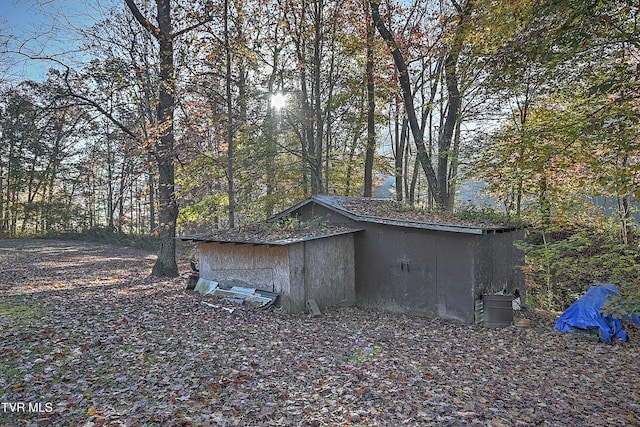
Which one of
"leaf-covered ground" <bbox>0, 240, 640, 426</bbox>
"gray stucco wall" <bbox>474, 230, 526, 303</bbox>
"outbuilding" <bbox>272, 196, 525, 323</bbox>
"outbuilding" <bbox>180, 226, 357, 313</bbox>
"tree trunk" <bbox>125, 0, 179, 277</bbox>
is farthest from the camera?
"tree trunk" <bbox>125, 0, 179, 277</bbox>

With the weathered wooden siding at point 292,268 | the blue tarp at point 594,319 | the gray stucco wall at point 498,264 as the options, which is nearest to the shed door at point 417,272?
the gray stucco wall at point 498,264

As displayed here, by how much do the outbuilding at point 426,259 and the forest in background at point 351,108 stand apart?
0.97 m

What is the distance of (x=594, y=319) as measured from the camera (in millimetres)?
7645

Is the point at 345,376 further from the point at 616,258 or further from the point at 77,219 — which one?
the point at 77,219

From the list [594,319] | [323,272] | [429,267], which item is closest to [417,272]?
[429,267]

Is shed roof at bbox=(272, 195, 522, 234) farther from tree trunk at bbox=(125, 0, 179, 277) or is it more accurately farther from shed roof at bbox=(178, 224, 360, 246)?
tree trunk at bbox=(125, 0, 179, 277)

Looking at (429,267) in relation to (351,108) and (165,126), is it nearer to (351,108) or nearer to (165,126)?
(165,126)

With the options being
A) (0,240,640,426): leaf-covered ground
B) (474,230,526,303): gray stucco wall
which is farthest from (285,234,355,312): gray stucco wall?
(474,230,526,303): gray stucco wall

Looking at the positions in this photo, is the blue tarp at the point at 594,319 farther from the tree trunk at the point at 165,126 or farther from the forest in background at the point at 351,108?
the tree trunk at the point at 165,126

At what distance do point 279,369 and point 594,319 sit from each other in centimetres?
639

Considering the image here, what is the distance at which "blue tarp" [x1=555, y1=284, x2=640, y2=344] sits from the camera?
296 inches

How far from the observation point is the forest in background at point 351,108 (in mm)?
8711

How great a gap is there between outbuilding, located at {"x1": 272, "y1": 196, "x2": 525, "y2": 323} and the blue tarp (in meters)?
1.59

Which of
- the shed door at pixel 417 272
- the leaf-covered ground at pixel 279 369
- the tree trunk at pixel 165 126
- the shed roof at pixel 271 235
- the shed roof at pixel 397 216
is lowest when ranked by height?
the leaf-covered ground at pixel 279 369
